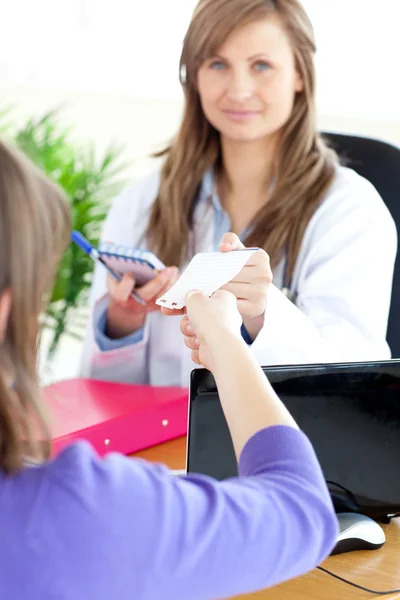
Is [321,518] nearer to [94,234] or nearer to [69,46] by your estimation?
[94,234]

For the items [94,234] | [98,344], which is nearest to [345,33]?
[94,234]

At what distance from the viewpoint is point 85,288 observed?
120 inches

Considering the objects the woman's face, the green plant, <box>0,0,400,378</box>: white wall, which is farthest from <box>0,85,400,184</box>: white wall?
the woman's face

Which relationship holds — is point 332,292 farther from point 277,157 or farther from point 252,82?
point 252,82

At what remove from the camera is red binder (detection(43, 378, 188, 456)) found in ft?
4.86

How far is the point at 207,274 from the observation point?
3.82 feet

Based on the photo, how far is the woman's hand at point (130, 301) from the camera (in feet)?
5.67

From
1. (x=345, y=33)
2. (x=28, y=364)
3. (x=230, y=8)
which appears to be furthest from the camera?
Result: (x=345, y=33)

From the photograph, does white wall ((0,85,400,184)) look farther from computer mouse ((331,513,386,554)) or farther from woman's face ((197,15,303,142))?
computer mouse ((331,513,386,554))

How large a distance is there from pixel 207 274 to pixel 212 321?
23 cm

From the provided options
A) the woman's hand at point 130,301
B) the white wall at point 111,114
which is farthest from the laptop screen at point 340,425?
the white wall at point 111,114

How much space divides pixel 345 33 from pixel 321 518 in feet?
7.81

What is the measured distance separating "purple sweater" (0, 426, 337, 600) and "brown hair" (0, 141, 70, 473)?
0.03 metres

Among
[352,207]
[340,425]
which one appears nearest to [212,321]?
[340,425]
